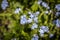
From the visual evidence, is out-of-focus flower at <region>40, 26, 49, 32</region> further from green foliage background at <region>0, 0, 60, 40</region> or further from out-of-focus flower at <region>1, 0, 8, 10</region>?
out-of-focus flower at <region>1, 0, 8, 10</region>

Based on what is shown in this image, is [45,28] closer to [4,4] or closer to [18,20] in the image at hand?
[18,20]

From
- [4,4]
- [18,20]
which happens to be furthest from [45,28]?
[4,4]

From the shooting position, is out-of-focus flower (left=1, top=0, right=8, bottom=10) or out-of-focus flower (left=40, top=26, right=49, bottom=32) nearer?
out-of-focus flower (left=40, top=26, right=49, bottom=32)

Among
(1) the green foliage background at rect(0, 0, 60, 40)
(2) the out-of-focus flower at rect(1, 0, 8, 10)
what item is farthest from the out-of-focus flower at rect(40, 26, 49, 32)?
(2) the out-of-focus flower at rect(1, 0, 8, 10)

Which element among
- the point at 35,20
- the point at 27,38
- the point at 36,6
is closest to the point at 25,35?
the point at 27,38

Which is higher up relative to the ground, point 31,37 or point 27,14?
point 27,14

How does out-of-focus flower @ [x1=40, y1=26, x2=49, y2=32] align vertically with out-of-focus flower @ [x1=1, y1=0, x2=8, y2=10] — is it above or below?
below

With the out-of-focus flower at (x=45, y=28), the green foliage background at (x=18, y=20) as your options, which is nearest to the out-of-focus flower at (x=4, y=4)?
the green foliage background at (x=18, y=20)

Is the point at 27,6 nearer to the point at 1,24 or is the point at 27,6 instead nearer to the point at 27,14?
the point at 27,14
